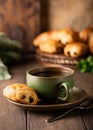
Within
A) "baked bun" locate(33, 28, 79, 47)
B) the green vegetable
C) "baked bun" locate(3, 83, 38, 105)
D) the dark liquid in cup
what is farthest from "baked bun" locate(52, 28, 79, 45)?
"baked bun" locate(3, 83, 38, 105)

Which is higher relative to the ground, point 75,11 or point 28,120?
point 75,11

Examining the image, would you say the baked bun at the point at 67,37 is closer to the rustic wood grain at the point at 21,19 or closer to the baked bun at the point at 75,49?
the baked bun at the point at 75,49

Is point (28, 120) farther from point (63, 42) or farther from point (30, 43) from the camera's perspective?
point (30, 43)

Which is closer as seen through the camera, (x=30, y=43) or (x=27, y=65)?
(x=27, y=65)

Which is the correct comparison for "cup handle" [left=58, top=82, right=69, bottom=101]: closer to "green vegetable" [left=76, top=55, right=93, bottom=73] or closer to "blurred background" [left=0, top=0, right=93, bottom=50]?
"green vegetable" [left=76, top=55, right=93, bottom=73]

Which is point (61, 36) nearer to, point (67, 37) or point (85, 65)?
point (67, 37)

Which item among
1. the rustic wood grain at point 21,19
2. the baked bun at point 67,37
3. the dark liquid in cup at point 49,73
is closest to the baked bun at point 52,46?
the baked bun at point 67,37

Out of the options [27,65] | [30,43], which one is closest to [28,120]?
[27,65]

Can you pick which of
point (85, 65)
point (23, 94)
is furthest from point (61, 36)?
point (23, 94)
